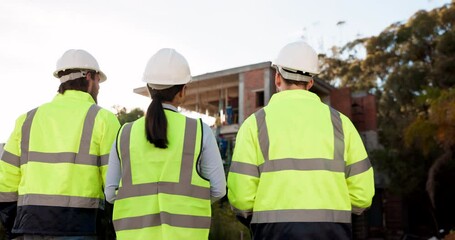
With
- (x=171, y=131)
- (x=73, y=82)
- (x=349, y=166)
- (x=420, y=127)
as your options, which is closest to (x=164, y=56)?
(x=171, y=131)

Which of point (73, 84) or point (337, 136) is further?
point (73, 84)

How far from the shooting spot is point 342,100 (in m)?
27.8

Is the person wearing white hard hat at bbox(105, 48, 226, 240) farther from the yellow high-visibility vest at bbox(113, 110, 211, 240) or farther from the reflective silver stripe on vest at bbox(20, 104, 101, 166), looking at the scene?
the reflective silver stripe on vest at bbox(20, 104, 101, 166)

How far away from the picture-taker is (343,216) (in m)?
2.97

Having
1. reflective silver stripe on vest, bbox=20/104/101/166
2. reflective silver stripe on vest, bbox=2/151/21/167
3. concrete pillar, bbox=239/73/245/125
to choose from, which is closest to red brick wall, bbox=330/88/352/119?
concrete pillar, bbox=239/73/245/125

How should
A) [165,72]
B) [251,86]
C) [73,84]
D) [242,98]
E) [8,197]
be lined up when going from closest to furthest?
[165,72], [8,197], [73,84], [251,86], [242,98]

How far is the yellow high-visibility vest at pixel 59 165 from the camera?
3270 millimetres

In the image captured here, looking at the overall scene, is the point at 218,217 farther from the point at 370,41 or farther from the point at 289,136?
the point at 370,41

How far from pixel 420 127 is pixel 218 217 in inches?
508

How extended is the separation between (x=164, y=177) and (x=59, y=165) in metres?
0.86

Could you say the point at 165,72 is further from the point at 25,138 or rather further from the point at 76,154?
the point at 25,138

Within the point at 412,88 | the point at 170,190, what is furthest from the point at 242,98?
the point at 170,190

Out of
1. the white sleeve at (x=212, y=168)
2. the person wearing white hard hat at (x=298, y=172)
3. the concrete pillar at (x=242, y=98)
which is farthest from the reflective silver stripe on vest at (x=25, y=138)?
the concrete pillar at (x=242, y=98)

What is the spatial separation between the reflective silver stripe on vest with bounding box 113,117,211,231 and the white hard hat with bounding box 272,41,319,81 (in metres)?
0.75
